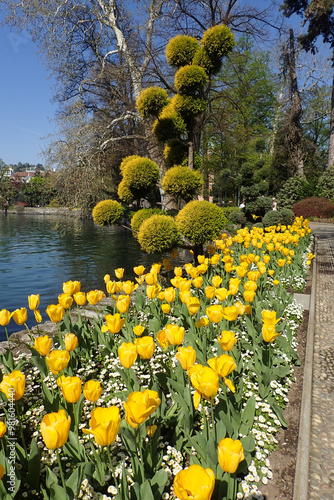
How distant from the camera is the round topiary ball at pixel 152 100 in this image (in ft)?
22.1

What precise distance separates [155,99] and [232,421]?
247 inches

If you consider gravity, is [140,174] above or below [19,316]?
above

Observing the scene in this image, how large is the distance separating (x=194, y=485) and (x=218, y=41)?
7373mm

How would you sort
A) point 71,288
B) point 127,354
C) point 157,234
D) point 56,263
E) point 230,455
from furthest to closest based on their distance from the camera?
point 56,263
point 157,234
point 71,288
point 127,354
point 230,455

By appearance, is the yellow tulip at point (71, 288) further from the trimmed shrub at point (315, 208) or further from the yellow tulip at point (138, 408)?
the trimmed shrub at point (315, 208)

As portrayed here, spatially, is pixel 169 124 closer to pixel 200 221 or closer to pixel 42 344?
pixel 200 221

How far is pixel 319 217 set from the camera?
21.8 metres

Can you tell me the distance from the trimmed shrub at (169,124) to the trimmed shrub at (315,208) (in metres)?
17.2

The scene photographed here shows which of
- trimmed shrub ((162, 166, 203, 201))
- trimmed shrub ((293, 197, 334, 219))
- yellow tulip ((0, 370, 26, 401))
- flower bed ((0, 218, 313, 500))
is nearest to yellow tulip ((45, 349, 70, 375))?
flower bed ((0, 218, 313, 500))

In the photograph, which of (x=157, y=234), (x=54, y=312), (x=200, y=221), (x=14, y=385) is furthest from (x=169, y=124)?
(x=14, y=385)

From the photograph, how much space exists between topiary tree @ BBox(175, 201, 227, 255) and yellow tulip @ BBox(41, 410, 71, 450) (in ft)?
16.2

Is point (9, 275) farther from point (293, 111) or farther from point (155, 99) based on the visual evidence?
point (293, 111)

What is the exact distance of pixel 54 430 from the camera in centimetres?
128

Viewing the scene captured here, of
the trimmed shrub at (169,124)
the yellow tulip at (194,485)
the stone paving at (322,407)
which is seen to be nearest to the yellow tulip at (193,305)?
the stone paving at (322,407)
